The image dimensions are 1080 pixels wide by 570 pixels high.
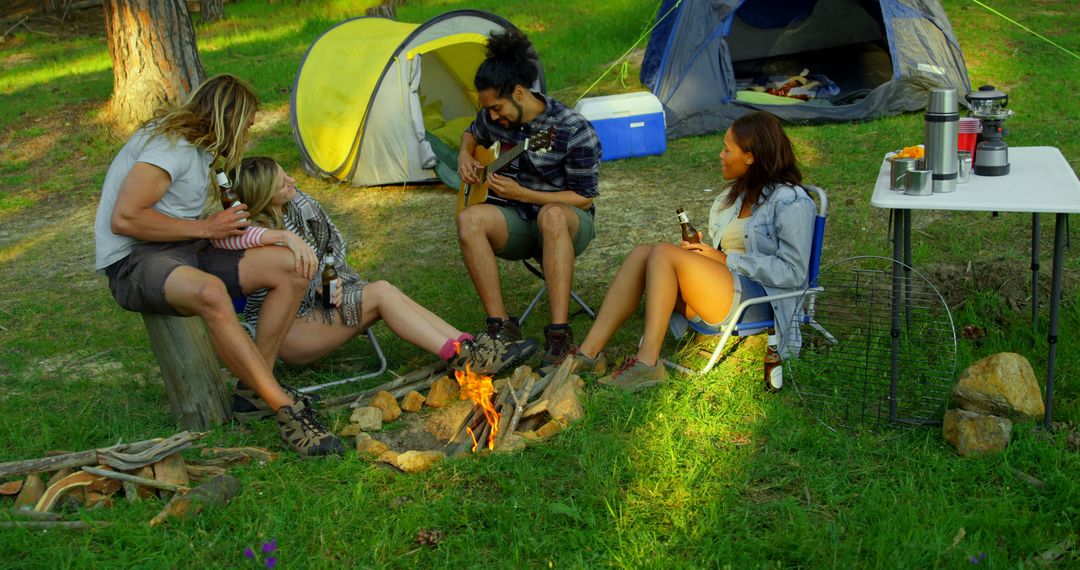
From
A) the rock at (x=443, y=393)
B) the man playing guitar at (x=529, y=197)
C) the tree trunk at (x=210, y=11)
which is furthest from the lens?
the tree trunk at (x=210, y=11)

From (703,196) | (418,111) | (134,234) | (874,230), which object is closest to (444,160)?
(418,111)

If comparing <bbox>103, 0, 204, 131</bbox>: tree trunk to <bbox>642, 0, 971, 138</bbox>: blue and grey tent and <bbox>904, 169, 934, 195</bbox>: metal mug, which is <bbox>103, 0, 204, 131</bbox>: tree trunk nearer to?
<bbox>642, 0, 971, 138</bbox>: blue and grey tent

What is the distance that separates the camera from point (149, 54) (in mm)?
8258

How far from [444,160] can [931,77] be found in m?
3.81

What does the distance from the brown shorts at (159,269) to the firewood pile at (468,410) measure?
0.65 meters

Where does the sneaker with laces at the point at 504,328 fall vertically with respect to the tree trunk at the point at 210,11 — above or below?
below

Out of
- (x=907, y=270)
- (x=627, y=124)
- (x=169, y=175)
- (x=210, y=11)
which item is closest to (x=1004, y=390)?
(x=907, y=270)

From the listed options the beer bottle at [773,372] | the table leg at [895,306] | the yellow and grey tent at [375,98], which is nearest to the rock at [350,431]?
the beer bottle at [773,372]

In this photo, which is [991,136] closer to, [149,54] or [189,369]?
[189,369]

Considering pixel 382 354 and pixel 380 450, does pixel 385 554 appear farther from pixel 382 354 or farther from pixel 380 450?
pixel 382 354

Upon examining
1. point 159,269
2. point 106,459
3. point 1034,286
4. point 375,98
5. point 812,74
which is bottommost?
point 812,74

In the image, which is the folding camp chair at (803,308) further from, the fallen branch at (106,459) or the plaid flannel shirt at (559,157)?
the fallen branch at (106,459)

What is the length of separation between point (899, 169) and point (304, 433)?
7.25 ft

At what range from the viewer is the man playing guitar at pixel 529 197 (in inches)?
156
